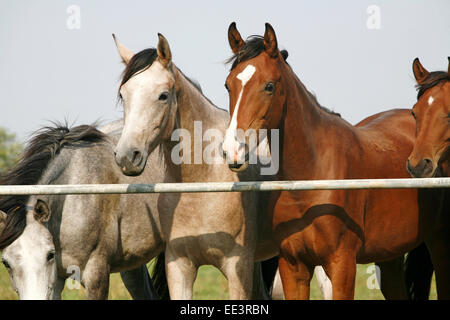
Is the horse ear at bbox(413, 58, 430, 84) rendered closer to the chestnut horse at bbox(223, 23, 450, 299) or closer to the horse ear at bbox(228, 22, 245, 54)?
the chestnut horse at bbox(223, 23, 450, 299)

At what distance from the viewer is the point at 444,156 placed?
4.29 m

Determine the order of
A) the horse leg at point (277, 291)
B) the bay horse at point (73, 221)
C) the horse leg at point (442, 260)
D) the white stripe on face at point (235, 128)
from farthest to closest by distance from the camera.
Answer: the horse leg at point (277, 291)
the horse leg at point (442, 260)
the bay horse at point (73, 221)
the white stripe on face at point (235, 128)

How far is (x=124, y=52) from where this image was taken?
453cm

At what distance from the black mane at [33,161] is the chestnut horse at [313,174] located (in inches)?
59.5

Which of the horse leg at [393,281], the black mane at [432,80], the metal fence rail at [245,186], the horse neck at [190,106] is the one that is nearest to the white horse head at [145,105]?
the horse neck at [190,106]

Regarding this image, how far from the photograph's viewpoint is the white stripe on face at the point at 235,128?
3.61 m

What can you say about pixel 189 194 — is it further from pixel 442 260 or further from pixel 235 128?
pixel 442 260

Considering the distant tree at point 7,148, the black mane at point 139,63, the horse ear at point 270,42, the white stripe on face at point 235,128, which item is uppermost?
the horse ear at point 270,42

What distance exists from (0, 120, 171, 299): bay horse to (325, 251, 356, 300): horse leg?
4.09ft

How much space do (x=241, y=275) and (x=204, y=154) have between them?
89 cm

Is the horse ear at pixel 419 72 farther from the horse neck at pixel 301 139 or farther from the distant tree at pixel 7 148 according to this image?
the distant tree at pixel 7 148

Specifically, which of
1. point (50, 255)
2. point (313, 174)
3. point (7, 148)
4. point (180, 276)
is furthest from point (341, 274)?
point (7, 148)

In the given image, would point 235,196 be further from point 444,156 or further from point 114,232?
point 444,156
